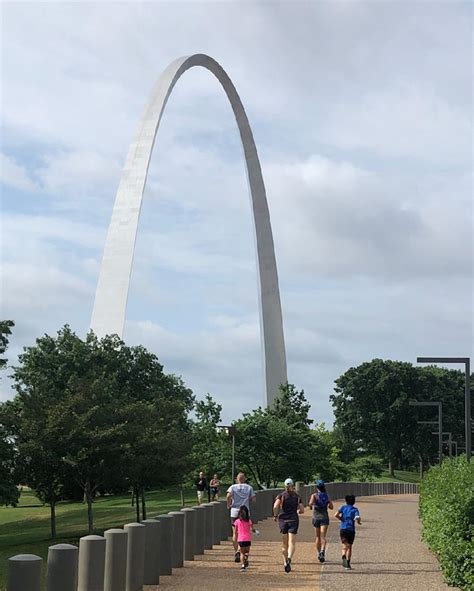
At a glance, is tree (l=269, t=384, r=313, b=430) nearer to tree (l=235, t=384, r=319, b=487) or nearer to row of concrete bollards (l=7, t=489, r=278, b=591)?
tree (l=235, t=384, r=319, b=487)

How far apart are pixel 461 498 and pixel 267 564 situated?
15.1ft

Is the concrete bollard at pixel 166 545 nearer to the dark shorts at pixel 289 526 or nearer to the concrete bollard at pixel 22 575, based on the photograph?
the dark shorts at pixel 289 526

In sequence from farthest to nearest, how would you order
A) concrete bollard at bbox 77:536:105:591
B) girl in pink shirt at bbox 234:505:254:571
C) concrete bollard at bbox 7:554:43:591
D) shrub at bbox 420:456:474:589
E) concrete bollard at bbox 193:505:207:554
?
concrete bollard at bbox 193:505:207:554 < girl in pink shirt at bbox 234:505:254:571 < shrub at bbox 420:456:474:589 < concrete bollard at bbox 77:536:105:591 < concrete bollard at bbox 7:554:43:591

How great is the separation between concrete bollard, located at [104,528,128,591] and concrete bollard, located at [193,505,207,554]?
6.67 meters

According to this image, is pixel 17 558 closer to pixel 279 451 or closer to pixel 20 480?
pixel 20 480

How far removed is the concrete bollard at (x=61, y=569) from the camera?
991 centimetres

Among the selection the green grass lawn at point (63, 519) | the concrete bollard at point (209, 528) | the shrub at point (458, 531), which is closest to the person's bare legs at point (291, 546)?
the shrub at point (458, 531)

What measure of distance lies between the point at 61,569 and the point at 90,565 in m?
1.11

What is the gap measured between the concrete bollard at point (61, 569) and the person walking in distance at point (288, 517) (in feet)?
23.0

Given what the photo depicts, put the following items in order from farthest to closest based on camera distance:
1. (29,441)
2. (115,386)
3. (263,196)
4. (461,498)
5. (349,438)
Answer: (349,438)
(263,196)
(115,386)
(29,441)
(461,498)

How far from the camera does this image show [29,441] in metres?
34.2

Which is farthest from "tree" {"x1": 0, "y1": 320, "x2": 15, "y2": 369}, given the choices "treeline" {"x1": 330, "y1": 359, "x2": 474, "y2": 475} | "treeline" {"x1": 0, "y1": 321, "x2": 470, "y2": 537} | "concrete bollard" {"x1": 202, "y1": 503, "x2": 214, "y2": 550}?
"treeline" {"x1": 330, "y1": 359, "x2": 474, "y2": 475}

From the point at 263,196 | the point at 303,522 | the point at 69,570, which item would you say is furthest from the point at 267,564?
the point at 263,196

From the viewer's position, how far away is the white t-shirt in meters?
17.9
